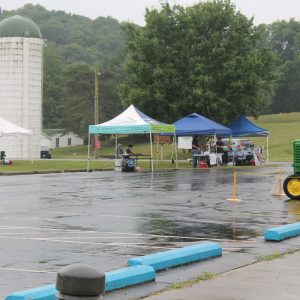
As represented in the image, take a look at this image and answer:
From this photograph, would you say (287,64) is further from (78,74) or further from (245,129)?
(245,129)

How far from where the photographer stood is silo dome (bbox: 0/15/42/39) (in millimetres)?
73438

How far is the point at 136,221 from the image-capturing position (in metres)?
14.2

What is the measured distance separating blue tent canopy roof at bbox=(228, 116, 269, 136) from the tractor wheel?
2361 centimetres

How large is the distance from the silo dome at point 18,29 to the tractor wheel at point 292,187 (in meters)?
57.6

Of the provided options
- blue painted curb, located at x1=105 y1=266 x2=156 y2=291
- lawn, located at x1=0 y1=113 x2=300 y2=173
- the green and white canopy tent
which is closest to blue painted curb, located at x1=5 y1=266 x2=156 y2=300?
blue painted curb, located at x1=105 y1=266 x2=156 y2=291

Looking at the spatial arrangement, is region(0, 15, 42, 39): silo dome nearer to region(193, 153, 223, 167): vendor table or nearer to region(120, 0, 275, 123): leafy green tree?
region(120, 0, 275, 123): leafy green tree

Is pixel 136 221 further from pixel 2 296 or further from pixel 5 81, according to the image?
pixel 5 81

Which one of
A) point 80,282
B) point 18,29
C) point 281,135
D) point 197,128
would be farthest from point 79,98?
point 80,282

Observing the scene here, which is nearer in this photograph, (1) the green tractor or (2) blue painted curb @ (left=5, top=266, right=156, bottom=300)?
(2) blue painted curb @ (left=5, top=266, right=156, bottom=300)

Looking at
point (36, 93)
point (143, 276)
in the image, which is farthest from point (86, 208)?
point (36, 93)

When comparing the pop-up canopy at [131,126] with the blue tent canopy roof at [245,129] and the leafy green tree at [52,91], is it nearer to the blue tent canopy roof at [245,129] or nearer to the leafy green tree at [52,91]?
the blue tent canopy roof at [245,129]

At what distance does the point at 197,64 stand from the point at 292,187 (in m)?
30.0

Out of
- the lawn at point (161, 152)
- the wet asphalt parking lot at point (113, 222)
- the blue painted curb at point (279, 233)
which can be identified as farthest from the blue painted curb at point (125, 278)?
the lawn at point (161, 152)

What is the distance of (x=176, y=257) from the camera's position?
29.5ft
